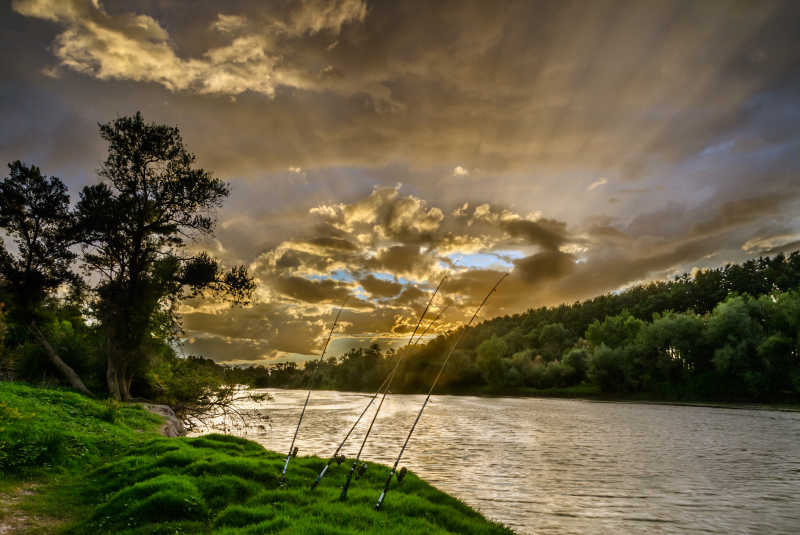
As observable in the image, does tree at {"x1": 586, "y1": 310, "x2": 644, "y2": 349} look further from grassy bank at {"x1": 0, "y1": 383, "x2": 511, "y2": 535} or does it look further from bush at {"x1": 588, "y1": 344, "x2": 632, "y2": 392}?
grassy bank at {"x1": 0, "y1": 383, "x2": 511, "y2": 535}

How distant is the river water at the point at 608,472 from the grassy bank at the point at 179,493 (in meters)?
3.96

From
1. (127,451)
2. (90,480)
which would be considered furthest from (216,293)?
(90,480)

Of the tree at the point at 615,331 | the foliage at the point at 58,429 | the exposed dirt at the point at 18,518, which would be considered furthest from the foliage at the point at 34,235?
the tree at the point at 615,331

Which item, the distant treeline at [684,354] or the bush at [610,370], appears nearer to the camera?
the distant treeline at [684,354]

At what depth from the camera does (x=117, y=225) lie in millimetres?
30984

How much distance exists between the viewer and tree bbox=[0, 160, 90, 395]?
30.1 m

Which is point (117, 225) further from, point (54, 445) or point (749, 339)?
point (749, 339)

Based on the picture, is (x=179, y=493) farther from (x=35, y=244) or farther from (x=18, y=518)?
(x=35, y=244)

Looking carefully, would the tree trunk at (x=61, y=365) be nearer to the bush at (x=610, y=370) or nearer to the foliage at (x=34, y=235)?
the foliage at (x=34, y=235)

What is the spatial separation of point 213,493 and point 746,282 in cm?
18487

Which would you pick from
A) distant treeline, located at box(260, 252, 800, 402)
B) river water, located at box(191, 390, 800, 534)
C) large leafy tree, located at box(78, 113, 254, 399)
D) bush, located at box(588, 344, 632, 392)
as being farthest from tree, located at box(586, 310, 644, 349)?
large leafy tree, located at box(78, 113, 254, 399)

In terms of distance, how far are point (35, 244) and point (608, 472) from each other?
38.2 metres

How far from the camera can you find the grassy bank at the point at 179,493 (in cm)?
957

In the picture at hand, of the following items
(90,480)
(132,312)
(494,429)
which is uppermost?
(132,312)
